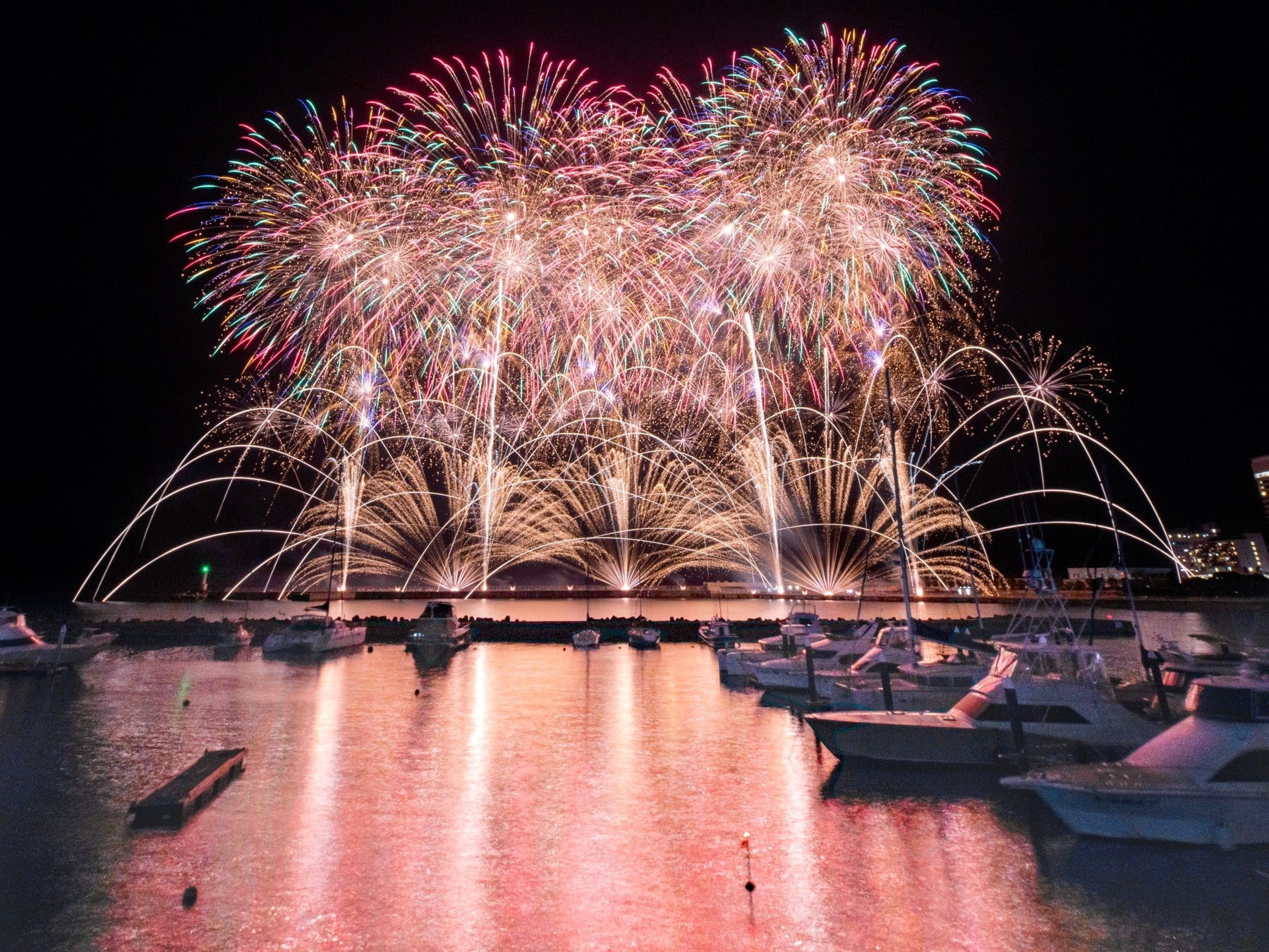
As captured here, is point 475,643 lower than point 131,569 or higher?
lower

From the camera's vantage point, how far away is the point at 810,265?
3381cm

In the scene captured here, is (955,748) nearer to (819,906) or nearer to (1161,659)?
(819,906)

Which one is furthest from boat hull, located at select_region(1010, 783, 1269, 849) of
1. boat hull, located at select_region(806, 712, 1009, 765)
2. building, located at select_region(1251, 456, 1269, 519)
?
building, located at select_region(1251, 456, 1269, 519)

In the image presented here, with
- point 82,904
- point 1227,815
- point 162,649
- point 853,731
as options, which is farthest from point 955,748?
point 162,649

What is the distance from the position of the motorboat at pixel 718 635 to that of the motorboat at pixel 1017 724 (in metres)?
27.9

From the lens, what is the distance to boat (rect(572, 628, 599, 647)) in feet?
169

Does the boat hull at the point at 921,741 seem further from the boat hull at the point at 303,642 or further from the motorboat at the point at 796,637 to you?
the boat hull at the point at 303,642

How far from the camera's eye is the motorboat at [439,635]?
1828 inches

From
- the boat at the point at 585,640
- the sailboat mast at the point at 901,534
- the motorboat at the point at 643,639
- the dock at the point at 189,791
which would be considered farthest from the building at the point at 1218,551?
the dock at the point at 189,791

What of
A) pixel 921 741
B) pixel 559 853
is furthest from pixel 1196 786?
pixel 559 853

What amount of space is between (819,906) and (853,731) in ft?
26.8

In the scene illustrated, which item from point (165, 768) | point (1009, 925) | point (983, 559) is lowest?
point (1009, 925)

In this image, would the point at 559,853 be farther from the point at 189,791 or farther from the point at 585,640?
the point at 585,640

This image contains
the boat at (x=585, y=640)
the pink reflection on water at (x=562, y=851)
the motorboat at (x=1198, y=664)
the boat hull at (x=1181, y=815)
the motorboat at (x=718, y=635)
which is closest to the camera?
A: the pink reflection on water at (x=562, y=851)
